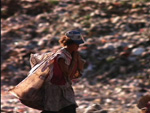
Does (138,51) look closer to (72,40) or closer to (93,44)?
(93,44)

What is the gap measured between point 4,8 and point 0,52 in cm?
225

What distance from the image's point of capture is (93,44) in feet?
28.1

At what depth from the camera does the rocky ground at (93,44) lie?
660 cm

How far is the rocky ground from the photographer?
21.7ft

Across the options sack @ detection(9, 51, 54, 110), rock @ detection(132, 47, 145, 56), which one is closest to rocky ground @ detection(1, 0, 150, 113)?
rock @ detection(132, 47, 145, 56)

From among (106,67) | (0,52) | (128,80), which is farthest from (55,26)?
(128,80)

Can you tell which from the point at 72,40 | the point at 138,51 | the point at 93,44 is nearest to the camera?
the point at 72,40

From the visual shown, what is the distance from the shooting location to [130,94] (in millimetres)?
6586

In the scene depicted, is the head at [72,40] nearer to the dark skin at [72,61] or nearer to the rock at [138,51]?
the dark skin at [72,61]

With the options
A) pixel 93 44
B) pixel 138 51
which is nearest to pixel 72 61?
pixel 138 51

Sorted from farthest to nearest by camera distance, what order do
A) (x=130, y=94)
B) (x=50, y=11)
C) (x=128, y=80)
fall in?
(x=50, y=11) → (x=128, y=80) → (x=130, y=94)

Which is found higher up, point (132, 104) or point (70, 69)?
point (132, 104)

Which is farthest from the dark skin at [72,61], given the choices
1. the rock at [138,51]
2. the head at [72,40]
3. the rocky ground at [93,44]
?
the rock at [138,51]

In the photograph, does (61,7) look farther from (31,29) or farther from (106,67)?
(106,67)
